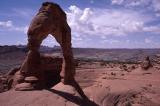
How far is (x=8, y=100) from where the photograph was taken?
52.1 ft

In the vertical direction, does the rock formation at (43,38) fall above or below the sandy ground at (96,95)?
above

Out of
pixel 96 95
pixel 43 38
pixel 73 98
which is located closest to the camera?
pixel 73 98

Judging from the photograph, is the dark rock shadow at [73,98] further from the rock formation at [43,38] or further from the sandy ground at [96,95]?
the rock formation at [43,38]

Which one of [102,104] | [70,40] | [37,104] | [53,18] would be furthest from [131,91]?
[37,104]

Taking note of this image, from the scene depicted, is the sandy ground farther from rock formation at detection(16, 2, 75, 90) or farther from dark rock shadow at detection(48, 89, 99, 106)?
rock formation at detection(16, 2, 75, 90)

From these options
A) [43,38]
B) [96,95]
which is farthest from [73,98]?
[96,95]

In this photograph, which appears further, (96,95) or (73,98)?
(96,95)

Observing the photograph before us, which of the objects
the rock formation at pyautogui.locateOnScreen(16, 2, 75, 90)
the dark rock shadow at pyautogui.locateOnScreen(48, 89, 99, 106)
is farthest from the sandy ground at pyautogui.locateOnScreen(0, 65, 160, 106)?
the rock formation at pyautogui.locateOnScreen(16, 2, 75, 90)

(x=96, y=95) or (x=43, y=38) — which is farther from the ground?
(x=43, y=38)

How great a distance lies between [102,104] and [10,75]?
29.2 feet

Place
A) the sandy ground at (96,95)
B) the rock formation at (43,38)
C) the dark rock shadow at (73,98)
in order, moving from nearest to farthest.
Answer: the sandy ground at (96,95) → the dark rock shadow at (73,98) → the rock formation at (43,38)

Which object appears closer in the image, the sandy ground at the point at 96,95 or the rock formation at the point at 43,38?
the sandy ground at the point at 96,95

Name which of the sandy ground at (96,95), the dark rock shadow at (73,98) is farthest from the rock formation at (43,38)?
the dark rock shadow at (73,98)

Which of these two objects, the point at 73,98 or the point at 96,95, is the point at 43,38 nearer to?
the point at 73,98
